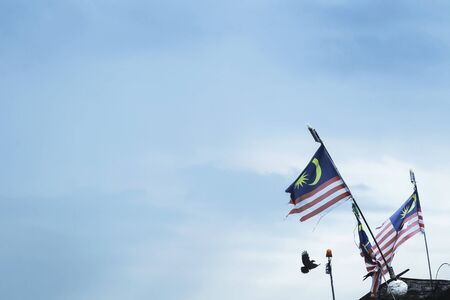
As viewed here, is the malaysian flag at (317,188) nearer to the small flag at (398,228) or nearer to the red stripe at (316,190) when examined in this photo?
the red stripe at (316,190)

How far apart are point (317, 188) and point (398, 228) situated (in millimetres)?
5142

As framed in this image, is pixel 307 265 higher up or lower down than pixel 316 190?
lower down

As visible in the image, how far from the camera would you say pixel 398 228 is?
2294 cm

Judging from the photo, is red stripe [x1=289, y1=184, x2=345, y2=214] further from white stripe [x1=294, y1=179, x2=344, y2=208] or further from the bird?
the bird

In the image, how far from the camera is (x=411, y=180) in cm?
2748

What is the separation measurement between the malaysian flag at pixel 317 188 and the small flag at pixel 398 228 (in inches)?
135

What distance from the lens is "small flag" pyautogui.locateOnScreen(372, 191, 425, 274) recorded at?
22.0 metres

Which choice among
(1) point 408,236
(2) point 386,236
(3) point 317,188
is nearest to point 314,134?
(3) point 317,188

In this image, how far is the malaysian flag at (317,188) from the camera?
768 inches

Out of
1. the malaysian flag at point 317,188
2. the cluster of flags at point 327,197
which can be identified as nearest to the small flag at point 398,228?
the cluster of flags at point 327,197

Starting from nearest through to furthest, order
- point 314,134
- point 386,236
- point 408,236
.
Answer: point 314,134
point 386,236
point 408,236

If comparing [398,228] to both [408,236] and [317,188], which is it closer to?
[408,236]

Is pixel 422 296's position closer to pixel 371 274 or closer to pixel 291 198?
pixel 371 274

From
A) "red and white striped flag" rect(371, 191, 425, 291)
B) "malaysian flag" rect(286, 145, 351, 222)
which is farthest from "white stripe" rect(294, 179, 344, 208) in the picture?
"red and white striped flag" rect(371, 191, 425, 291)
